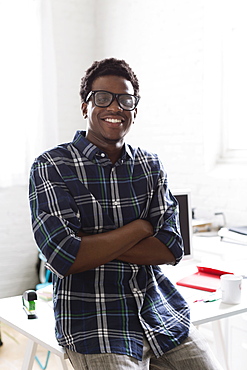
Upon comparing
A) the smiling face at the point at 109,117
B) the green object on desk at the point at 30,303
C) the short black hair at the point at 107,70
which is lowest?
the green object on desk at the point at 30,303

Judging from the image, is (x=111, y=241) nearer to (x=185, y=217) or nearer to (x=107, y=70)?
(x=107, y=70)

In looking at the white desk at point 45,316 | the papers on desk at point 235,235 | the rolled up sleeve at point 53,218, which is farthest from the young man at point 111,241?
the papers on desk at point 235,235

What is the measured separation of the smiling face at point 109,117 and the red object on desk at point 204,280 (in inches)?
32.6

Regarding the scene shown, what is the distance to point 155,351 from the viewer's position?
1832 mm

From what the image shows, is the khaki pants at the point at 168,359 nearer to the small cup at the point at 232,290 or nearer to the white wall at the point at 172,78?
the small cup at the point at 232,290

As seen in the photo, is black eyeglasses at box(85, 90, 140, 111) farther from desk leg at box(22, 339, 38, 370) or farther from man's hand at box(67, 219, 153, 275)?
desk leg at box(22, 339, 38, 370)

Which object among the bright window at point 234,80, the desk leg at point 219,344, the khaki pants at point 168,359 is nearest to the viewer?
the khaki pants at point 168,359

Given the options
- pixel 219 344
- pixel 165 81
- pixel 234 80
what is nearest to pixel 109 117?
pixel 219 344

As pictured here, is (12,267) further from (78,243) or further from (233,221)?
(78,243)

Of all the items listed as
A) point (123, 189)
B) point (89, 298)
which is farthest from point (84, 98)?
point (89, 298)

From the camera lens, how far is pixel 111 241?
1.84 meters

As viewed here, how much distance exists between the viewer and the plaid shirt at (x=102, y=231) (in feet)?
5.82

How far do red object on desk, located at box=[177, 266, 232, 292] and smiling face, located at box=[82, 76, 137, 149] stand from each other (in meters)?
0.83

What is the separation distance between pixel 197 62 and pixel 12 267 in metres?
2.33
